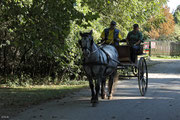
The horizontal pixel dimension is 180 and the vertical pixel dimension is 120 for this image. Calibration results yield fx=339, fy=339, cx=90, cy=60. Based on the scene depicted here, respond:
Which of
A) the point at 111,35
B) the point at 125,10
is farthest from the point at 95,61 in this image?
the point at 125,10

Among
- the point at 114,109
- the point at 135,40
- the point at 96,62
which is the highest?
the point at 135,40

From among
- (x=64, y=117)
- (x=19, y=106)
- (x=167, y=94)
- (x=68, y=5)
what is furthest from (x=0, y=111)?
(x=167, y=94)

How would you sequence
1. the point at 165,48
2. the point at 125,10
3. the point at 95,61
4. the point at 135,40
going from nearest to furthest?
the point at 95,61 → the point at 135,40 → the point at 125,10 → the point at 165,48

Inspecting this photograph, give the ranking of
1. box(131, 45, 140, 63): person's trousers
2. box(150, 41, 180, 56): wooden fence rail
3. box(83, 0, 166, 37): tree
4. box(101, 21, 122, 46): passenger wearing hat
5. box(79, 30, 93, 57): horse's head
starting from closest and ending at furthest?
box(79, 30, 93, 57): horse's head, box(101, 21, 122, 46): passenger wearing hat, box(131, 45, 140, 63): person's trousers, box(83, 0, 166, 37): tree, box(150, 41, 180, 56): wooden fence rail

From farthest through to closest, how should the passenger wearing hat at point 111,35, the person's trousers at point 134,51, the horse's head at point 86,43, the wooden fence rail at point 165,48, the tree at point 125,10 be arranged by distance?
the wooden fence rail at point 165,48 → the tree at point 125,10 → the person's trousers at point 134,51 → the passenger wearing hat at point 111,35 → the horse's head at point 86,43

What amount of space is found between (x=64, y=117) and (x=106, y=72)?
2.51m

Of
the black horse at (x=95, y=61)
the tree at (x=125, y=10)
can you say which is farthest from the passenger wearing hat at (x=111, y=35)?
the tree at (x=125, y=10)

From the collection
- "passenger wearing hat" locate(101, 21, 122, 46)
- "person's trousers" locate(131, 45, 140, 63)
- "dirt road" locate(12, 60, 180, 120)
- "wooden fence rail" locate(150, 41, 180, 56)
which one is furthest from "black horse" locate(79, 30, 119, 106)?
"wooden fence rail" locate(150, 41, 180, 56)

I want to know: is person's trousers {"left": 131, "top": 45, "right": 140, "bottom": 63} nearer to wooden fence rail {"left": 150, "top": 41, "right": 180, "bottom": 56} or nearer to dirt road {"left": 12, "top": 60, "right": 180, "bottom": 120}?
dirt road {"left": 12, "top": 60, "right": 180, "bottom": 120}

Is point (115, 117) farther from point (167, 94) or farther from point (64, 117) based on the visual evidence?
point (167, 94)

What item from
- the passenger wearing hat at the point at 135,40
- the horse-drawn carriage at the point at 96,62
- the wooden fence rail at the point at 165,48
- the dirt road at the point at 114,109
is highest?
the wooden fence rail at the point at 165,48

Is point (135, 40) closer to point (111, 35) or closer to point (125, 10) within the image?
point (111, 35)

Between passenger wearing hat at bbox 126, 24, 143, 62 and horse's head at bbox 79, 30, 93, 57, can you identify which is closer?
horse's head at bbox 79, 30, 93, 57

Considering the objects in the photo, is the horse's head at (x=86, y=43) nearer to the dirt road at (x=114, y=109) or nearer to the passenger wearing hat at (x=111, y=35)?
the dirt road at (x=114, y=109)
